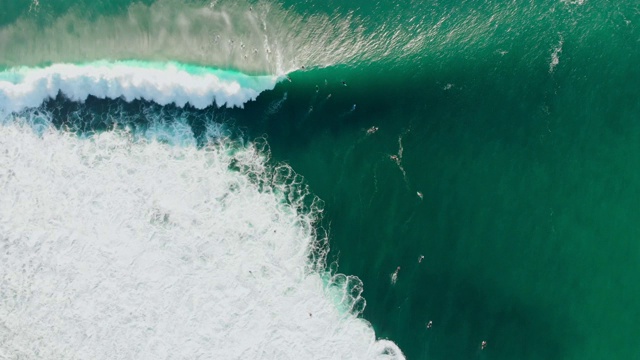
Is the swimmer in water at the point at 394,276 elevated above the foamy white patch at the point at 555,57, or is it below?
below

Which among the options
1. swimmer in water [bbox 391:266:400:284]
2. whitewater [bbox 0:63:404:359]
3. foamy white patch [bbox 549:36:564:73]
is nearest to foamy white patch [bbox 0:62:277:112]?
whitewater [bbox 0:63:404:359]

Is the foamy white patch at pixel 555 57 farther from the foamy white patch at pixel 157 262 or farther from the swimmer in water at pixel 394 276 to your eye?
the foamy white patch at pixel 157 262

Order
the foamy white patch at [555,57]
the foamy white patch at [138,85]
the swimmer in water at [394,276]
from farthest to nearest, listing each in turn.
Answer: the foamy white patch at [138,85] < the foamy white patch at [555,57] < the swimmer in water at [394,276]

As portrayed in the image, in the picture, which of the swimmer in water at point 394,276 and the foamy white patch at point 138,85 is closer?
the swimmer in water at point 394,276

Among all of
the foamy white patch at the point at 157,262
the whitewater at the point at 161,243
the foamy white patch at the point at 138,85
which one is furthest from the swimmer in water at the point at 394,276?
the foamy white patch at the point at 138,85

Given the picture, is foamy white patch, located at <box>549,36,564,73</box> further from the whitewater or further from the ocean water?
the whitewater

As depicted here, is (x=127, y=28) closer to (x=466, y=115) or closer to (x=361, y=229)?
(x=361, y=229)

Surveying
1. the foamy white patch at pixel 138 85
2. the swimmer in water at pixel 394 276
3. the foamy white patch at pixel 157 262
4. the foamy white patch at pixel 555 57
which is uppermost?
the foamy white patch at pixel 555 57

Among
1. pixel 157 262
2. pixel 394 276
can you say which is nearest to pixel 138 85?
pixel 157 262
